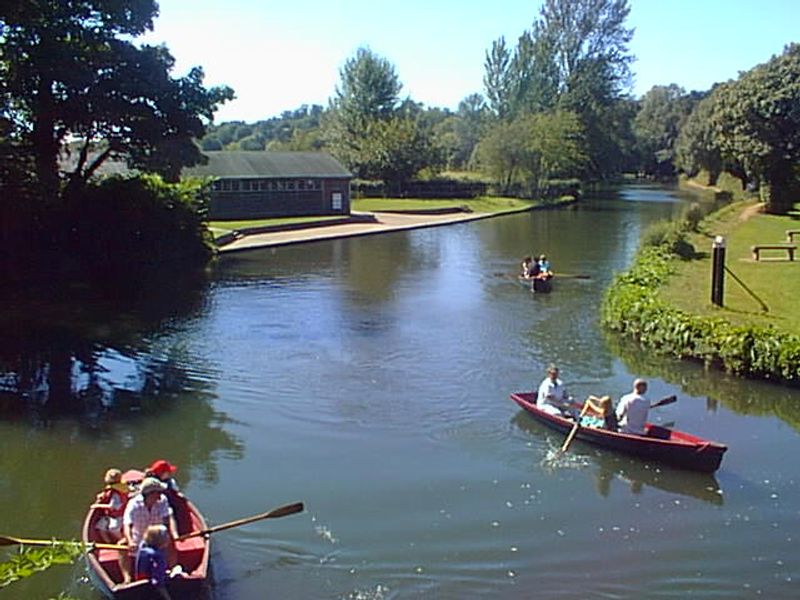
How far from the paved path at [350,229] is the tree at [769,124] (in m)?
18.2

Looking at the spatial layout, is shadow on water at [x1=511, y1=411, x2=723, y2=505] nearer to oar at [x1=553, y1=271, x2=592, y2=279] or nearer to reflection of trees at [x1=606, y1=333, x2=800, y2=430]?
reflection of trees at [x1=606, y1=333, x2=800, y2=430]

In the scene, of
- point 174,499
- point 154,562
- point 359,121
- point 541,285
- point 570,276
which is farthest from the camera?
point 359,121

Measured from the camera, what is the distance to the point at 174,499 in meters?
12.3

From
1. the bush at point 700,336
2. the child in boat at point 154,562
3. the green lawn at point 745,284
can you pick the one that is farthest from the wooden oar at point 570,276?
the child in boat at point 154,562

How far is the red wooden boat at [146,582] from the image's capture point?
10242 millimetres

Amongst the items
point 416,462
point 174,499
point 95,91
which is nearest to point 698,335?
point 416,462

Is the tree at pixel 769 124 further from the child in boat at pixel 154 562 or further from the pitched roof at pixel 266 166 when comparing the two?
the child in boat at pixel 154 562

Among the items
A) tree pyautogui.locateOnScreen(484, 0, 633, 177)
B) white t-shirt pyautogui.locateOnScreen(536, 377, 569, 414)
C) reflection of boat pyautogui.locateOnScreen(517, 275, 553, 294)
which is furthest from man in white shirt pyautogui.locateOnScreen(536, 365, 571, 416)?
tree pyautogui.locateOnScreen(484, 0, 633, 177)

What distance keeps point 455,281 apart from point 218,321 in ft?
36.9

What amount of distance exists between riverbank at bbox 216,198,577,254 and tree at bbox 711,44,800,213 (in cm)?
1807

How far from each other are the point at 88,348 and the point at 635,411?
1529 centimetres

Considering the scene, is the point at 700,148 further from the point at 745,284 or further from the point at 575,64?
the point at 745,284

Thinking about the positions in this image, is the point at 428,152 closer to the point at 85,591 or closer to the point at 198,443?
Result: the point at 198,443

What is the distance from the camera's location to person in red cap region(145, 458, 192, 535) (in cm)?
1203
